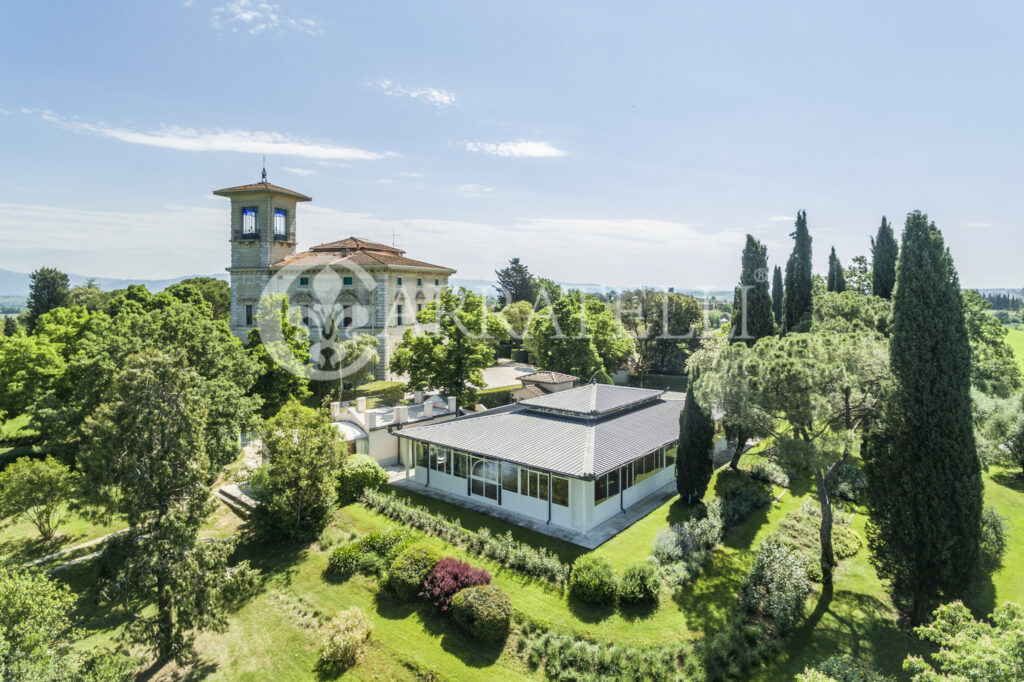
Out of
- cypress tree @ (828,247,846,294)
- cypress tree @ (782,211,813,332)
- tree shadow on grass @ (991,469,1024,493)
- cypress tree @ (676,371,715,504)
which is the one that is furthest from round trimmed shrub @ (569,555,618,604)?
cypress tree @ (828,247,846,294)

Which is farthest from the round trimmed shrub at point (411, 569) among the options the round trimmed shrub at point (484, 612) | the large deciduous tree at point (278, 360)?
the large deciduous tree at point (278, 360)

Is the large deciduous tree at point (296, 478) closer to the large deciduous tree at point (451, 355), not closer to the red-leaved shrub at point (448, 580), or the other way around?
the red-leaved shrub at point (448, 580)

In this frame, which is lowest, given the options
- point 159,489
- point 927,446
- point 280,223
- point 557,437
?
point 557,437

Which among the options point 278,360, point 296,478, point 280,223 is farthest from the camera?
point 280,223

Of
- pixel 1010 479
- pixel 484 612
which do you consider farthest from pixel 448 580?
pixel 1010 479

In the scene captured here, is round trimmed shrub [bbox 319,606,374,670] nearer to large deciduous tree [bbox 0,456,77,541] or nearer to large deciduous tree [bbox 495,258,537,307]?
large deciduous tree [bbox 0,456,77,541]

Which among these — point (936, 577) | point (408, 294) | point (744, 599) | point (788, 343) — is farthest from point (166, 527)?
point (408, 294)

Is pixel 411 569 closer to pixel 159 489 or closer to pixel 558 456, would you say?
pixel 558 456
